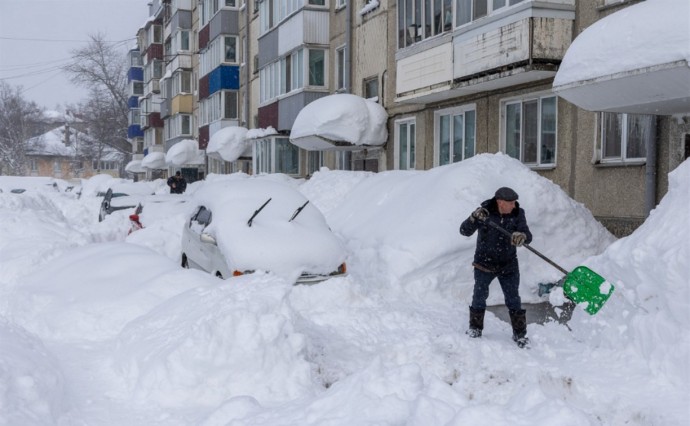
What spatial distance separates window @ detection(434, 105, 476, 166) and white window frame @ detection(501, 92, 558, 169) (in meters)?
1.18

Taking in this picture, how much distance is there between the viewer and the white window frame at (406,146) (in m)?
17.6

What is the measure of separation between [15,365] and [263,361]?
1695 millimetres

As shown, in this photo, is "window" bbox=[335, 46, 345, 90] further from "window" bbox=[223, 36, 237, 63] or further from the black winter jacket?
the black winter jacket

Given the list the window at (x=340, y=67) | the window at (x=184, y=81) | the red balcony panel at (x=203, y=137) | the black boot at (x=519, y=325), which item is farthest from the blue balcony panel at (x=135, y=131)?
the black boot at (x=519, y=325)

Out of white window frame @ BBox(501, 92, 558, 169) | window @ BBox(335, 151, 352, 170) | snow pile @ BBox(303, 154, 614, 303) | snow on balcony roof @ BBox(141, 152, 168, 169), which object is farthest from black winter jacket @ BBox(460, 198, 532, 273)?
snow on balcony roof @ BBox(141, 152, 168, 169)

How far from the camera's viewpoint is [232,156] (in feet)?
94.4

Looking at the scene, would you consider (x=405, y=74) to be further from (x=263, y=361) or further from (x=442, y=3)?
(x=263, y=361)

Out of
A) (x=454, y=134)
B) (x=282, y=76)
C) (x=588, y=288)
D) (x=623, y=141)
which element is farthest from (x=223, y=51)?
(x=588, y=288)

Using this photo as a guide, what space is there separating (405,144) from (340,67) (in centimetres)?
490

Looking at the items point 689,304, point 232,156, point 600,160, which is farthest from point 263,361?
point 232,156

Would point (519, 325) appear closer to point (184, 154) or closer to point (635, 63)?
point (635, 63)

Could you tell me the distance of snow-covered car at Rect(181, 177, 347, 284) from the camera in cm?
807

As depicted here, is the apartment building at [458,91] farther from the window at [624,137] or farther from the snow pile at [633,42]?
the snow pile at [633,42]

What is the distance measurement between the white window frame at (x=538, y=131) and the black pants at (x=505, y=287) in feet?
19.9
